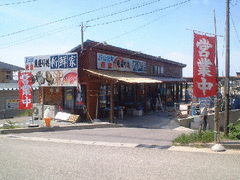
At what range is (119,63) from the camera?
18.7m

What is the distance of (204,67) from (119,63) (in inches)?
401

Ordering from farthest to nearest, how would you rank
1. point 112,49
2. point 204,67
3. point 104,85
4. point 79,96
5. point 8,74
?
point 8,74, point 112,49, point 104,85, point 79,96, point 204,67

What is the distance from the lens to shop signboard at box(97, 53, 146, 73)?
16894 mm

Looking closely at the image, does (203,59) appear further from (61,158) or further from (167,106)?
(167,106)

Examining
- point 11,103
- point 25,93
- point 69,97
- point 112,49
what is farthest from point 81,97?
point 11,103

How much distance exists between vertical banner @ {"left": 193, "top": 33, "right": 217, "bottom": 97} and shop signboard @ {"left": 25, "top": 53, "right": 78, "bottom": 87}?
8356 millimetres

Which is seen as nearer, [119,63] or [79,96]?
[79,96]

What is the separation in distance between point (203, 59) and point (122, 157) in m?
4.85

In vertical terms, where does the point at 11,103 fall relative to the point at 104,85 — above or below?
below

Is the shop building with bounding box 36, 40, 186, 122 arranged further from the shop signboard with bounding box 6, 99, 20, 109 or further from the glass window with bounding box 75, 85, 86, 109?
the shop signboard with bounding box 6, 99, 20, 109

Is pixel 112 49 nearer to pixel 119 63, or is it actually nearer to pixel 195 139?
pixel 119 63

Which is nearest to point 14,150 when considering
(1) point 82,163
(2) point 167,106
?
(1) point 82,163

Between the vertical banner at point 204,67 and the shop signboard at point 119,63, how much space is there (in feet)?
28.6

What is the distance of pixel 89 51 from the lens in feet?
52.3
